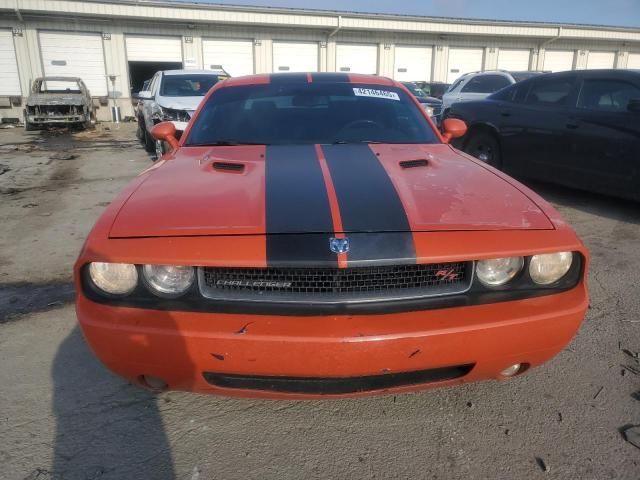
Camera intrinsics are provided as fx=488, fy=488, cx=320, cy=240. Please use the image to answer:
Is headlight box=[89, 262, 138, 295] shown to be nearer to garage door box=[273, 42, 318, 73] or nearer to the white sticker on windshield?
the white sticker on windshield

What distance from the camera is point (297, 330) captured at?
1.59 m

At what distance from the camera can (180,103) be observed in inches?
337

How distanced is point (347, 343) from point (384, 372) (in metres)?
0.20

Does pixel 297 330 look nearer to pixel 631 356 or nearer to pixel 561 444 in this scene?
pixel 561 444

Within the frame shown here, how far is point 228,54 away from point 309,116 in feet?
65.1

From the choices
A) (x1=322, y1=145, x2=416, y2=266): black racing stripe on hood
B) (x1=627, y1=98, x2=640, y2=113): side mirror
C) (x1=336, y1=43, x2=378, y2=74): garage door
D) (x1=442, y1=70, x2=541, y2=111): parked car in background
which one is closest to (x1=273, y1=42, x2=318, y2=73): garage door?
(x1=336, y1=43, x2=378, y2=74): garage door

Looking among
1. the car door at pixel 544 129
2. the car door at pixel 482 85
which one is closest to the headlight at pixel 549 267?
the car door at pixel 544 129

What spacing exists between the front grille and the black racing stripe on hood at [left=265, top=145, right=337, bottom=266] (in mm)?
78

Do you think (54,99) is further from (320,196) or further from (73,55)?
(320,196)

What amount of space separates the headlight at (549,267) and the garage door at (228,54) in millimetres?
20715

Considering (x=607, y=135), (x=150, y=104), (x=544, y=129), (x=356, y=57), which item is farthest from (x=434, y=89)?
(x=607, y=135)

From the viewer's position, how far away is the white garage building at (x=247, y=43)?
1886cm

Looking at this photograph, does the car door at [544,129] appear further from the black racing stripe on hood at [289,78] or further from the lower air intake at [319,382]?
the lower air intake at [319,382]

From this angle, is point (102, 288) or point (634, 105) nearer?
point (102, 288)
